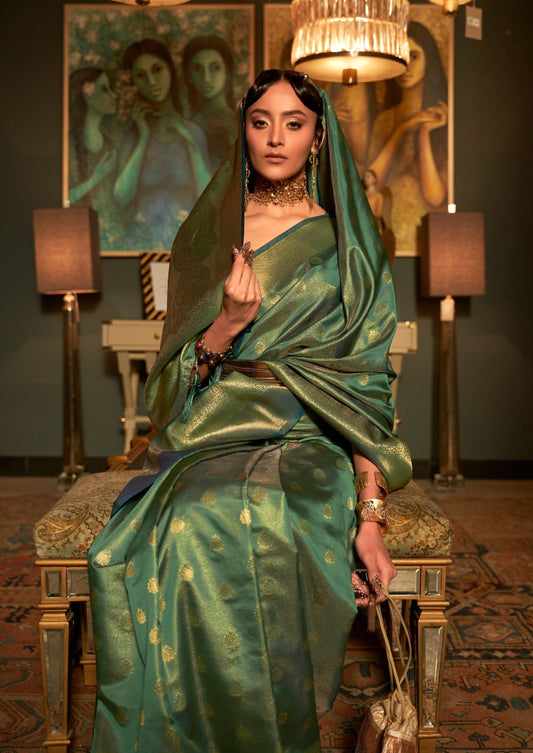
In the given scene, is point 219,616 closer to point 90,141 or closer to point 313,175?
point 313,175

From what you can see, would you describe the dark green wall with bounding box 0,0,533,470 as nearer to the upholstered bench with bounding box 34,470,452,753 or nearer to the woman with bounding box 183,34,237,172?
the woman with bounding box 183,34,237,172

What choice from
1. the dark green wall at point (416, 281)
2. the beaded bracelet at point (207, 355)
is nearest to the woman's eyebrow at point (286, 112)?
the beaded bracelet at point (207, 355)

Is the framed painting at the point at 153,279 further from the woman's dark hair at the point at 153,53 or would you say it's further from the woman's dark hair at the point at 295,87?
the woman's dark hair at the point at 295,87

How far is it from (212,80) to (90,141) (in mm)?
915

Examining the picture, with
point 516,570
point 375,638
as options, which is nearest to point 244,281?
point 375,638

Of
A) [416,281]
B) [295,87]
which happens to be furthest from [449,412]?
[295,87]

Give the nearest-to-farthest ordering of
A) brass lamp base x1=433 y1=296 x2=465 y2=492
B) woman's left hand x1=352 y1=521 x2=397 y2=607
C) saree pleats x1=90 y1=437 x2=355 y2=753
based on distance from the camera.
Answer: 1. saree pleats x1=90 y1=437 x2=355 y2=753
2. woman's left hand x1=352 y1=521 x2=397 y2=607
3. brass lamp base x1=433 y1=296 x2=465 y2=492

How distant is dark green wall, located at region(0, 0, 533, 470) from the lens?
6.05m

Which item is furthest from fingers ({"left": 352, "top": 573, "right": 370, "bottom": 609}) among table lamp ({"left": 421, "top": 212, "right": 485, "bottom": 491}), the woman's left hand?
table lamp ({"left": 421, "top": 212, "right": 485, "bottom": 491})

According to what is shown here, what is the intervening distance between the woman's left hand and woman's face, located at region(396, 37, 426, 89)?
4623 millimetres

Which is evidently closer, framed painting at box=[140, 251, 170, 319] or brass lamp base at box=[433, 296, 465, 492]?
brass lamp base at box=[433, 296, 465, 492]

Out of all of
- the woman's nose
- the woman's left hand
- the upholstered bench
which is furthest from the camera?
the woman's nose

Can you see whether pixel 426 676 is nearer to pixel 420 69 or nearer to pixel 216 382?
pixel 216 382

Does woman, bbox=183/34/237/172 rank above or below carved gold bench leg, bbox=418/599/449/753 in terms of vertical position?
above
